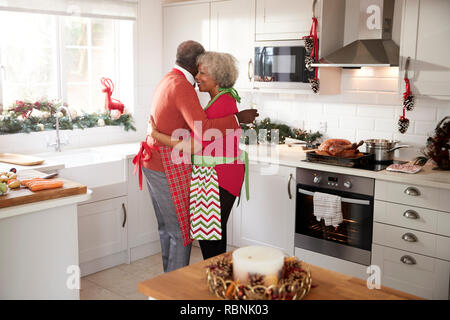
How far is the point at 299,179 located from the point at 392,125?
83cm

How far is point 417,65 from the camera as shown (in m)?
3.32

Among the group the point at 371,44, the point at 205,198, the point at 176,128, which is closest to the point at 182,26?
the point at 371,44

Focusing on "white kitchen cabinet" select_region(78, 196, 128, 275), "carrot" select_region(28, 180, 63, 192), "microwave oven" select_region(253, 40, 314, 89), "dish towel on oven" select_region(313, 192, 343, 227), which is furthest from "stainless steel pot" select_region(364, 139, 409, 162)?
"carrot" select_region(28, 180, 63, 192)

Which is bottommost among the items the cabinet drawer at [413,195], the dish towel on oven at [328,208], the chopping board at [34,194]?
the dish towel on oven at [328,208]

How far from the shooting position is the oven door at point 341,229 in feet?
11.0

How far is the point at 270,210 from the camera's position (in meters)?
3.84

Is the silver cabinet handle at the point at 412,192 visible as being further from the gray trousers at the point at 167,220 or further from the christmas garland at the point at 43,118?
the christmas garland at the point at 43,118

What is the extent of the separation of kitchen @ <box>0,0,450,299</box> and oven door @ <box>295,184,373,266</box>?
0.09ft

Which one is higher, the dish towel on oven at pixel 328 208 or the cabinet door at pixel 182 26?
the cabinet door at pixel 182 26

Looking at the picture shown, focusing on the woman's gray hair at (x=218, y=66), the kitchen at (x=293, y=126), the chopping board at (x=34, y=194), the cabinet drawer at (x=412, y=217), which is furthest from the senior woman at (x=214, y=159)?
the cabinet drawer at (x=412, y=217)

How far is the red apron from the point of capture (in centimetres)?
303

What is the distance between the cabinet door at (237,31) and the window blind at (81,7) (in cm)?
76

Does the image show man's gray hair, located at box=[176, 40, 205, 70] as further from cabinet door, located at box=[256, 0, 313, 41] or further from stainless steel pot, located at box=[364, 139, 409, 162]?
stainless steel pot, located at box=[364, 139, 409, 162]
